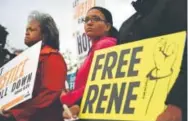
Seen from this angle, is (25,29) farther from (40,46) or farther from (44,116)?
(44,116)

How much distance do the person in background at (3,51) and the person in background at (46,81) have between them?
240 mm

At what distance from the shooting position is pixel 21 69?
11.7 ft

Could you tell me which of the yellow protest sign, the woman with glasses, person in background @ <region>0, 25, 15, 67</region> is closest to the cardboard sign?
person in background @ <region>0, 25, 15, 67</region>

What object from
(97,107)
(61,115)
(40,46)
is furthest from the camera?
(40,46)

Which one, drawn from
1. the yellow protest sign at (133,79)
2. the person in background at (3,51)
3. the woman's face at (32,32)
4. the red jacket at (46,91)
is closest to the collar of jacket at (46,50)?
the red jacket at (46,91)

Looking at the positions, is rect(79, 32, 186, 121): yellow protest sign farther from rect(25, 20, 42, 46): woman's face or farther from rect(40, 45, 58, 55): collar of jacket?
rect(25, 20, 42, 46): woman's face

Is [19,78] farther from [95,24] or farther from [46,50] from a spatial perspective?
[95,24]

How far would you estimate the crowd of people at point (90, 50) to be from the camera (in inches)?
95.3

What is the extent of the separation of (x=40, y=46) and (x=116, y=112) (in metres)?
0.98

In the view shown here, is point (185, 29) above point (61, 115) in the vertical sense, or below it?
above

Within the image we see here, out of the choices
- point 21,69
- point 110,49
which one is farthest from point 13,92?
point 110,49

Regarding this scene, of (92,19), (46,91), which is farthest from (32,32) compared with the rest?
(92,19)

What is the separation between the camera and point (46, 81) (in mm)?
3328

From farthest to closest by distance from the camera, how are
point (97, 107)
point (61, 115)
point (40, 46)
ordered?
point (40, 46) → point (61, 115) → point (97, 107)
